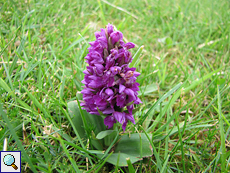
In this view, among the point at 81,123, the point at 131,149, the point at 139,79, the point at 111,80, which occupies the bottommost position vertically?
the point at 131,149

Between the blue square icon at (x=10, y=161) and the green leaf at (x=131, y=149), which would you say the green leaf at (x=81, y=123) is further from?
the blue square icon at (x=10, y=161)

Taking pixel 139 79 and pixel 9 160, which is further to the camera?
pixel 139 79

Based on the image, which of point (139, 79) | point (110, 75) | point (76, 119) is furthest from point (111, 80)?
point (139, 79)

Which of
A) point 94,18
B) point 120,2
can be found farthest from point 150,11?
point 94,18

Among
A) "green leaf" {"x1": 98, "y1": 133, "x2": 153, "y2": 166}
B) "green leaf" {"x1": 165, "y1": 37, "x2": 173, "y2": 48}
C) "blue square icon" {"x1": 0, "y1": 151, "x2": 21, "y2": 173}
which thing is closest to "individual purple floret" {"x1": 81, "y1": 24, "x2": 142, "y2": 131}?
"green leaf" {"x1": 98, "y1": 133, "x2": 153, "y2": 166}

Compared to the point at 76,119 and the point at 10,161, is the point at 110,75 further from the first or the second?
the point at 10,161
